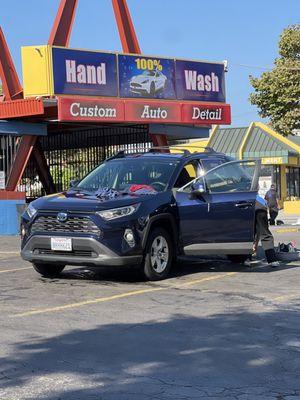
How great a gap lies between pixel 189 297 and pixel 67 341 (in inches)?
103

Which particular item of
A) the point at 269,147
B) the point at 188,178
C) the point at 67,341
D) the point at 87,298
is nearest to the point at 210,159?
the point at 188,178

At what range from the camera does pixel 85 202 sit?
8805 millimetres

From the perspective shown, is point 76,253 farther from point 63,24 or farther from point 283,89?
point 283,89

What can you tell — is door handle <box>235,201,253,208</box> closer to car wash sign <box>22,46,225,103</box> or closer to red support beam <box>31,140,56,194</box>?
car wash sign <box>22,46,225,103</box>

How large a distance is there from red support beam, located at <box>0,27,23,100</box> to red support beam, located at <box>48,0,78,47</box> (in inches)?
61.7

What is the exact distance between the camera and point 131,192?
364 inches

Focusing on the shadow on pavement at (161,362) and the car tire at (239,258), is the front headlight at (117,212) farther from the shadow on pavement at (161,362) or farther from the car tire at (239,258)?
the car tire at (239,258)

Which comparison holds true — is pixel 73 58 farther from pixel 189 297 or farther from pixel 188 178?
pixel 189 297

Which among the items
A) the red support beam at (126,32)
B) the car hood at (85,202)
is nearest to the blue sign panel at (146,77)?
the red support beam at (126,32)

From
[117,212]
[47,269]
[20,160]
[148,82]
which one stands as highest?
[148,82]

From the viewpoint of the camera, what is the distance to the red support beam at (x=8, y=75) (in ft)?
70.4

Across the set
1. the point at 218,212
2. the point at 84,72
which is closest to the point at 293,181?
the point at 84,72

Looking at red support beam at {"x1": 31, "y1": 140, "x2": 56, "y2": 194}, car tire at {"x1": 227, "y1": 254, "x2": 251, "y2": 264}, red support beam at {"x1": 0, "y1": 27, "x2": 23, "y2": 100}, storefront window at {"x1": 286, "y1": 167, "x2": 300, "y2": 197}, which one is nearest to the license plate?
car tire at {"x1": 227, "y1": 254, "x2": 251, "y2": 264}

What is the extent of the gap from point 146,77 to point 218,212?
13.4 m
